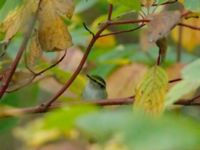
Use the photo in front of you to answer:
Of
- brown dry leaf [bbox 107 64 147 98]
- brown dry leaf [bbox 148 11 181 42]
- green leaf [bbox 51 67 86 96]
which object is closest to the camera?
brown dry leaf [bbox 148 11 181 42]

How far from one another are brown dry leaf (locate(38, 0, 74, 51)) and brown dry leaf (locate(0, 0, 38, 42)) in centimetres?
2

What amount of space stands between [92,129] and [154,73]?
674 mm

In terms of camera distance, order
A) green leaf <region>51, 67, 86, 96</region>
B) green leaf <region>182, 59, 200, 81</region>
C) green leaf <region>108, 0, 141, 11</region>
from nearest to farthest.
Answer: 1. green leaf <region>182, 59, 200, 81</region>
2. green leaf <region>108, 0, 141, 11</region>
3. green leaf <region>51, 67, 86, 96</region>

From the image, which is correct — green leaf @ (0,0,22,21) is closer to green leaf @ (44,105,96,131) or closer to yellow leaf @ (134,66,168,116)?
yellow leaf @ (134,66,168,116)

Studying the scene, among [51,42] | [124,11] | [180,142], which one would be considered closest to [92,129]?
[180,142]

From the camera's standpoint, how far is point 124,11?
1.32m

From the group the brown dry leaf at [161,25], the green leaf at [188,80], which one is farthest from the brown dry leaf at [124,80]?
the green leaf at [188,80]

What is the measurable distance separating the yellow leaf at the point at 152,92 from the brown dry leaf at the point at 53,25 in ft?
0.53

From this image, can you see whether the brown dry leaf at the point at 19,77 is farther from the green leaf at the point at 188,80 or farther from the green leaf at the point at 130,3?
the green leaf at the point at 188,80

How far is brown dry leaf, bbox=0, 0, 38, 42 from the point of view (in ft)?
3.52

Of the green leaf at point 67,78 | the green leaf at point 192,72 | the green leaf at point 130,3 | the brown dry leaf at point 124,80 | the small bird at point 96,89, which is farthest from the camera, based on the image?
the brown dry leaf at point 124,80

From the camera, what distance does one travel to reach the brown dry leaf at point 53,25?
3.53 feet

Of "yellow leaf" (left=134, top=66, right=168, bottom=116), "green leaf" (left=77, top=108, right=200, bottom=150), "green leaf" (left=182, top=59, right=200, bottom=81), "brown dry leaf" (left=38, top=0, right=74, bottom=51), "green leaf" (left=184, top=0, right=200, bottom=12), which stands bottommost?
"yellow leaf" (left=134, top=66, right=168, bottom=116)

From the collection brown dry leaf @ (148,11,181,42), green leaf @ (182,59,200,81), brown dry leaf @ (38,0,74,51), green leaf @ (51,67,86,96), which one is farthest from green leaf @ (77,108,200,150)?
green leaf @ (51,67,86,96)
